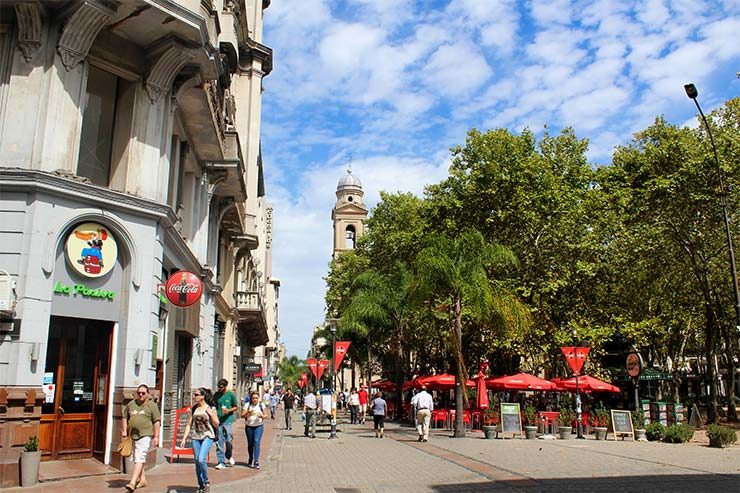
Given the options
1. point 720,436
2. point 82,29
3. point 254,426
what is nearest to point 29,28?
point 82,29

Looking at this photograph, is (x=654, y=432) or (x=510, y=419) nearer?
(x=654, y=432)

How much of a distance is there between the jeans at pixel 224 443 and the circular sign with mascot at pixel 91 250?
168 inches

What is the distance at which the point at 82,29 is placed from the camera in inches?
475

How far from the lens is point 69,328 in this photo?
12141mm

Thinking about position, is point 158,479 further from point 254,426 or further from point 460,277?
point 460,277

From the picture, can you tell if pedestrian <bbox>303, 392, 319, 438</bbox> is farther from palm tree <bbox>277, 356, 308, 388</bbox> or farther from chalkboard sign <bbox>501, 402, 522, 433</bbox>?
palm tree <bbox>277, 356, 308, 388</bbox>

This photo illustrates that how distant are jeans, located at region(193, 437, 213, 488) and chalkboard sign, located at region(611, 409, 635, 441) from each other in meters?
16.7

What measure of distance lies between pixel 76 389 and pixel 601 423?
18365 mm

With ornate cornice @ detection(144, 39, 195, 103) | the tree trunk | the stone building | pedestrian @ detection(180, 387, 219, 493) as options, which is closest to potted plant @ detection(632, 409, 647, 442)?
the tree trunk

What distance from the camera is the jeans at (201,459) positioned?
10.2 meters

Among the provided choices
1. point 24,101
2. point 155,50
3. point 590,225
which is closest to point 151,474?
point 24,101

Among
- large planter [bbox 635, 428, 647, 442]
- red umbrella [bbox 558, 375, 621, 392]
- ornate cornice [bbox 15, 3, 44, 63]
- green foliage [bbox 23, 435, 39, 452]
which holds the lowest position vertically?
large planter [bbox 635, 428, 647, 442]

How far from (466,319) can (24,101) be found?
85.0ft

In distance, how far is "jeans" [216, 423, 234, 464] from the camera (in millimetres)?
13828
